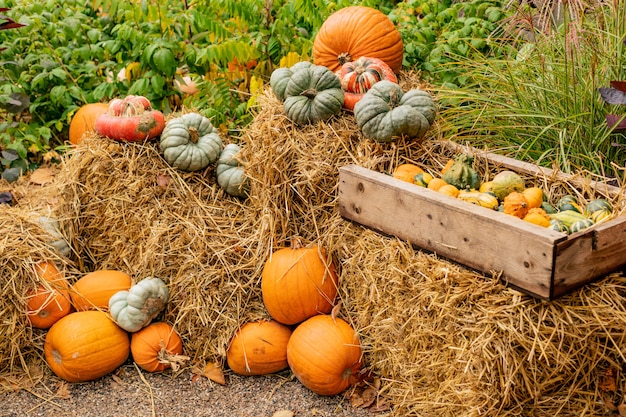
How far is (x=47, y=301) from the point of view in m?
3.61

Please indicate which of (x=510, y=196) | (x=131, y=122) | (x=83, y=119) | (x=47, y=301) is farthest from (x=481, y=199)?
(x=83, y=119)

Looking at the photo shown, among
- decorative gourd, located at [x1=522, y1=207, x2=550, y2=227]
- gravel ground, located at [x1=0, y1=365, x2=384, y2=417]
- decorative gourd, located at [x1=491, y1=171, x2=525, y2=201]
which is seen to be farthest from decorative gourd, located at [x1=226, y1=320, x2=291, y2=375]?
decorative gourd, located at [x1=522, y1=207, x2=550, y2=227]

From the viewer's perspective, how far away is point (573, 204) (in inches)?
116

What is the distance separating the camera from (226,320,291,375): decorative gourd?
11.5ft

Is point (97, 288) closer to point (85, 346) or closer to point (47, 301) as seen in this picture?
point (47, 301)

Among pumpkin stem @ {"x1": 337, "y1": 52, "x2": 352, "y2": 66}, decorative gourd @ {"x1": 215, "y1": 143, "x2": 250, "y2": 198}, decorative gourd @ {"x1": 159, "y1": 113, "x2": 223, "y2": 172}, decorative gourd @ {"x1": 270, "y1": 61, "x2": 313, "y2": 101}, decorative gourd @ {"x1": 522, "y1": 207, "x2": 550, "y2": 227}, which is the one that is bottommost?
decorative gourd @ {"x1": 215, "y1": 143, "x2": 250, "y2": 198}

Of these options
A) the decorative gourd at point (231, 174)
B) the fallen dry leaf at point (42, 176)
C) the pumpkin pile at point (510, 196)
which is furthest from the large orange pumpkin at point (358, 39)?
the fallen dry leaf at point (42, 176)

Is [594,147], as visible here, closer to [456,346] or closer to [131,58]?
[456,346]

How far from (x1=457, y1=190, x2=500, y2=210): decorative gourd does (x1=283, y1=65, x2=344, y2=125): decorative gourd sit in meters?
0.94

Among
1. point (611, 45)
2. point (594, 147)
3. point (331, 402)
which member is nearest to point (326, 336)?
point (331, 402)

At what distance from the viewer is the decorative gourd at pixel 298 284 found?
349 centimetres

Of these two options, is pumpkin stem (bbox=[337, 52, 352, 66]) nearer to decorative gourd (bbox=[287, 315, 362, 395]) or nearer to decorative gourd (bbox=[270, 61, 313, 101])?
decorative gourd (bbox=[270, 61, 313, 101])

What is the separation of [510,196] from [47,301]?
2.37m

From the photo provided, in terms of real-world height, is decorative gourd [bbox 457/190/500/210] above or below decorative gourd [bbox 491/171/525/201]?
above
